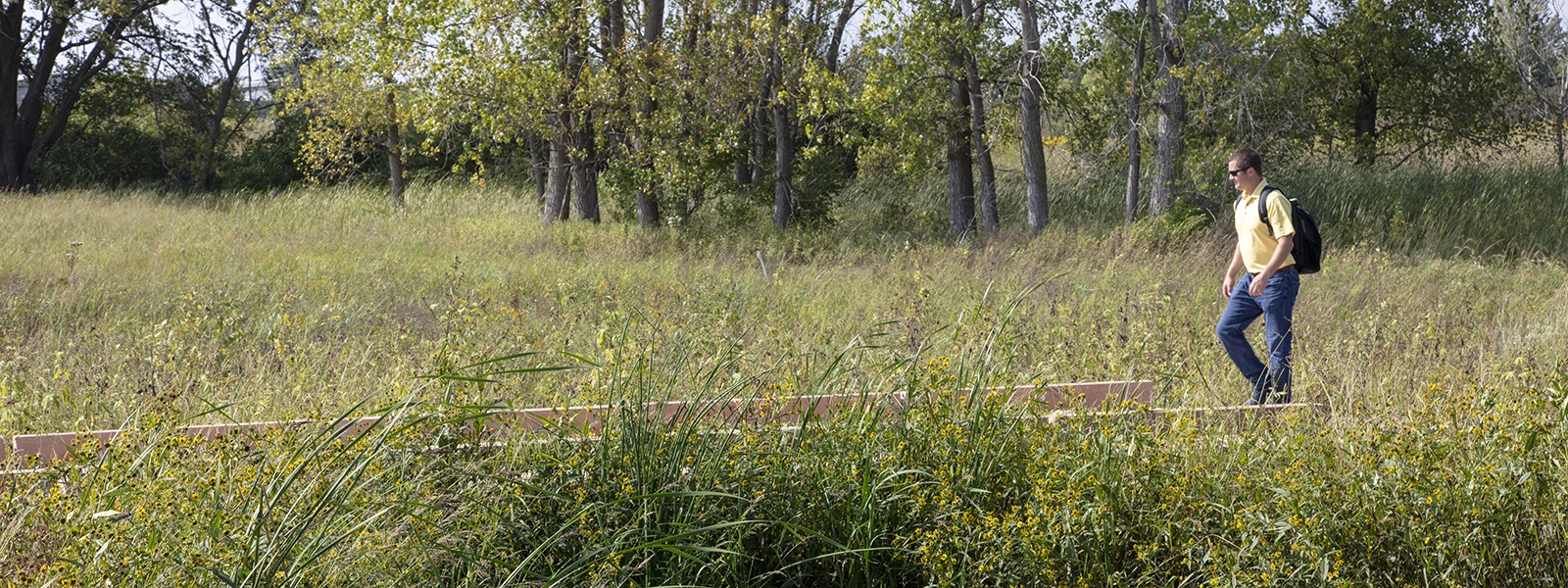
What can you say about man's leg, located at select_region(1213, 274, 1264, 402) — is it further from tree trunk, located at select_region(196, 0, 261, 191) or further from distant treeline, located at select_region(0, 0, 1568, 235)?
tree trunk, located at select_region(196, 0, 261, 191)

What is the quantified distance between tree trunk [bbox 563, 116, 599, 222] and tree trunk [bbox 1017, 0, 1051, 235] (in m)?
5.92

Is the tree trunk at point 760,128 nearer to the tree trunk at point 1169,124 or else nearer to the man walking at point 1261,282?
the tree trunk at point 1169,124

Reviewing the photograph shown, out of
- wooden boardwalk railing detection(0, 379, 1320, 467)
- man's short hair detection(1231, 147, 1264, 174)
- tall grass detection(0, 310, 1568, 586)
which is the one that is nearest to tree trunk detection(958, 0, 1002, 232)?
man's short hair detection(1231, 147, 1264, 174)

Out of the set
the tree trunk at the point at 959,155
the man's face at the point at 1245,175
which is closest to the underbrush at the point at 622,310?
the man's face at the point at 1245,175

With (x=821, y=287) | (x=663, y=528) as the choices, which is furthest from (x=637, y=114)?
(x=663, y=528)

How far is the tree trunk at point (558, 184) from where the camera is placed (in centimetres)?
1603

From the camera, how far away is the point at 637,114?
46.7 feet

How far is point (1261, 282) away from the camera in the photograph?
5.61 meters

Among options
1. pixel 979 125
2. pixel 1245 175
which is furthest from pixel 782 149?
pixel 1245 175

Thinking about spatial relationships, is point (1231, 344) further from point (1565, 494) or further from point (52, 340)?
point (52, 340)

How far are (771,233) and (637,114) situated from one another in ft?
7.64

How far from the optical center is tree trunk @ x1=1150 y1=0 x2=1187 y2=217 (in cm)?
1364

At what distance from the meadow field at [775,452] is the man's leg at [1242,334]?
0.46ft

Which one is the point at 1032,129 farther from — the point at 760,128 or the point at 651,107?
the point at 651,107
